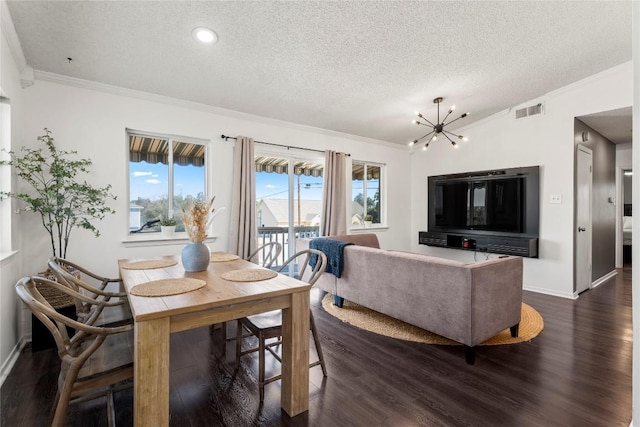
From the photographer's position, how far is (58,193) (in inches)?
109

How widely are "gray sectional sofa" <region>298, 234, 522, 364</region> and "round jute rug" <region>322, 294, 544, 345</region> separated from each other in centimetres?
17

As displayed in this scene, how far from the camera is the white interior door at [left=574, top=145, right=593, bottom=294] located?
4199 mm

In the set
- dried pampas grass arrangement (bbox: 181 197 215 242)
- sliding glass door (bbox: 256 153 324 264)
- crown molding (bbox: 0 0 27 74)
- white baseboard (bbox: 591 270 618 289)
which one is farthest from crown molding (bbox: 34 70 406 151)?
white baseboard (bbox: 591 270 618 289)

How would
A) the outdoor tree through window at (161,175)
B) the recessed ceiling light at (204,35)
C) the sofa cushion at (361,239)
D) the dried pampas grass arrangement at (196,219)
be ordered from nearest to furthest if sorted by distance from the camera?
the dried pampas grass arrangement at (196,219), the recessed ceiling light at (204,35), the outdoor tree through window at (161,175), the sofa cushion at (361,239)

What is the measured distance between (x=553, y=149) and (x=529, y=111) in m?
0.70

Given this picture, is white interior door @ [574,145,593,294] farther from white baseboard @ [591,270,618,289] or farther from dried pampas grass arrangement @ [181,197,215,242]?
dried pampas grass arrangement @ [181,197,215,242]

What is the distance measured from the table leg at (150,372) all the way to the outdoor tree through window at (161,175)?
2399 mm

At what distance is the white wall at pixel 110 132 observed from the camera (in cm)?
293

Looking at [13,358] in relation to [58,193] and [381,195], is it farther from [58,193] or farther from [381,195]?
[381,195]

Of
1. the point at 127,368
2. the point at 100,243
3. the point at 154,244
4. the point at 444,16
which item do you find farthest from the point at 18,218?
the point at 444,16

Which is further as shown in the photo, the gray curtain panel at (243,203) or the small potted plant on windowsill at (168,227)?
the gray curtain panel at (243,203)

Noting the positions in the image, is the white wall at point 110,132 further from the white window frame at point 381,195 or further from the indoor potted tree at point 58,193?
the white window frame at point 381,195

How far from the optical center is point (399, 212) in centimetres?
626

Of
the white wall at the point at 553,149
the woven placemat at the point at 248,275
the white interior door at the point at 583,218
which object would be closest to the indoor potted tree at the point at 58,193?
the woven placemat at the point at 248,275
